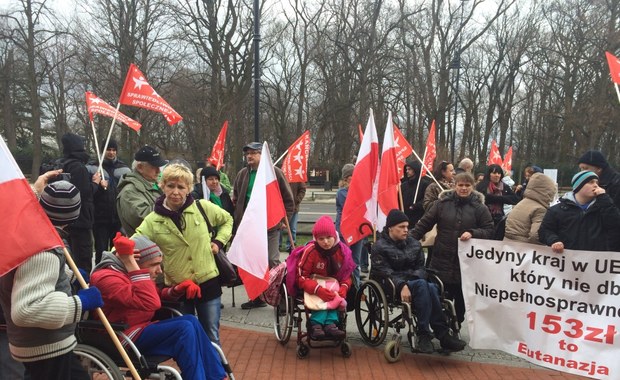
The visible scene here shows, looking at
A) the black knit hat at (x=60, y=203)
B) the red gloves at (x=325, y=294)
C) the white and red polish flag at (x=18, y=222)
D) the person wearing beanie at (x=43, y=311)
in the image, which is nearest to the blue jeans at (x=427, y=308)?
the red gloves at (x=325, y=294)

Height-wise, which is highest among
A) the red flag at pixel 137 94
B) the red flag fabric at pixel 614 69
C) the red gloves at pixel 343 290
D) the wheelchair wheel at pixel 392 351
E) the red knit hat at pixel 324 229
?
the red flag fabric at pixel 614 69

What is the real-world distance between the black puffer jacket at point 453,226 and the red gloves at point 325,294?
1.15 meters

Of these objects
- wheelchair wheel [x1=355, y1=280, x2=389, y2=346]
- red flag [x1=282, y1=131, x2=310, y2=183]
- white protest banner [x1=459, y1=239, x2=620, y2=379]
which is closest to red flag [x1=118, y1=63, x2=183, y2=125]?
red flag [x1=282, y1=131, x2=310, y2=183]

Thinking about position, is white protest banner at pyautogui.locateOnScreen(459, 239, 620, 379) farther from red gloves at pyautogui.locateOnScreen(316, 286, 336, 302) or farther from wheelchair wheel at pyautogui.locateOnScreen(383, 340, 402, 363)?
red gloves at pyautogui.locateOnScreen(316, 286, 336, 302)

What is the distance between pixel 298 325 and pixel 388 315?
87 centimetres

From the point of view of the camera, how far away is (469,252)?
4594 millimetres

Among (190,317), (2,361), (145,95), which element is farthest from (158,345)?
(145,95)

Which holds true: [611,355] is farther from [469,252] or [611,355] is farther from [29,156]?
[29,156]

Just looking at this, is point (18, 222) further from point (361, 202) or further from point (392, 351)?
point (361, 202)

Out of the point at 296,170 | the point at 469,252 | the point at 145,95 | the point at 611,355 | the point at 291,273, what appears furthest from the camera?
the point at 296,170

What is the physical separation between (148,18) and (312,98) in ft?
66.1

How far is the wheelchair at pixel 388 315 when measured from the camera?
15.2 feet

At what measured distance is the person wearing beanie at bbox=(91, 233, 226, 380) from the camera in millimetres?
3123

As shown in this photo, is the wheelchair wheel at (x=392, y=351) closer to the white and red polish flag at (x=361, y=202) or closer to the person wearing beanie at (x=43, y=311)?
the white and red polish flag at (x=361, y=202)
